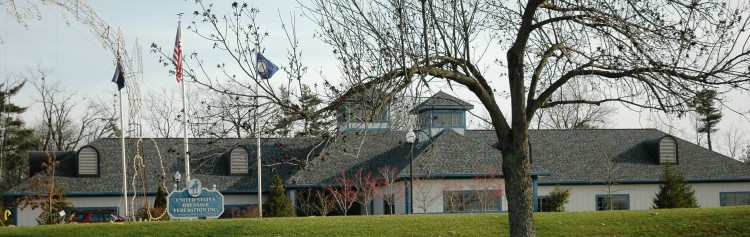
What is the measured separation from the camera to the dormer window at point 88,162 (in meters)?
37.9

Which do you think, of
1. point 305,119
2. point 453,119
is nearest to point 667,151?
point 453,119

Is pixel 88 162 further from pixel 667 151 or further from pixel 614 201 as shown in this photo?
pixel 667 151

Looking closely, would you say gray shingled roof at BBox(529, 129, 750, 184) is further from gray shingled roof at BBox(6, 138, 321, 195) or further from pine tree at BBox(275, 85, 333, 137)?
pine tree at BBox(275, 85, 333, 137)

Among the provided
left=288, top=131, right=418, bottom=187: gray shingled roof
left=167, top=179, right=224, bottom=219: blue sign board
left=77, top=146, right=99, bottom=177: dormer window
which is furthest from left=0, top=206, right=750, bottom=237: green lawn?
left=77, top=146, right=99, bottom=177: dormer window

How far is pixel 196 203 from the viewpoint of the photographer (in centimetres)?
2531

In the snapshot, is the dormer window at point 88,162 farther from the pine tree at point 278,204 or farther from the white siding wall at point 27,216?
the pine tree at point 278,204

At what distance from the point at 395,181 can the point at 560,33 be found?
2181 centimetres

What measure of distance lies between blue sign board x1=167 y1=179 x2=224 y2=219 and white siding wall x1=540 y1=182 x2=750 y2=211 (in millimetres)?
16269

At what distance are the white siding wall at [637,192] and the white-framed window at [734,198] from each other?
17 cm

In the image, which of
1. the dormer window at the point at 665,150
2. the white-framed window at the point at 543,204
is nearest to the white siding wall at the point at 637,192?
the white-framed window at the point at 543,204

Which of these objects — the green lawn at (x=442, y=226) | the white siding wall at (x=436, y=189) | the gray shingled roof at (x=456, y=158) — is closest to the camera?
the green lawn at (x=442, y=226)

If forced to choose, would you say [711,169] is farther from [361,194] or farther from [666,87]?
[666,87]

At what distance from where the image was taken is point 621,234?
20688 mm

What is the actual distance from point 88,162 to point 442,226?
829 inches
